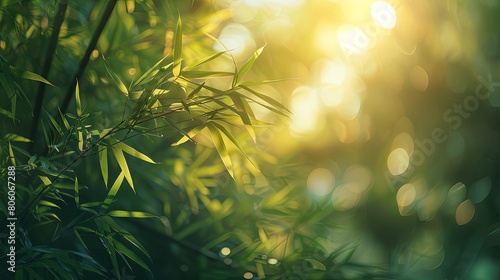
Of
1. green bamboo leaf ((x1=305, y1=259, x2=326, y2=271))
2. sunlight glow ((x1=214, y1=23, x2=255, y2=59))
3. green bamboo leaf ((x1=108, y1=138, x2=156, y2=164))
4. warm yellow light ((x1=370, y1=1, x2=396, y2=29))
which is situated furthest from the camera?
warm yellow light ((x1=370, y1=1, x2=396, y2=29))

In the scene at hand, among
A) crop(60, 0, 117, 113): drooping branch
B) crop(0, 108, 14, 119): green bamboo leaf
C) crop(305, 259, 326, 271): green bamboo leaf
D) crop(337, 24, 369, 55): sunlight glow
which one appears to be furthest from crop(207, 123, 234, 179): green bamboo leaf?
crop(337, 24, 369, 55): sunlight glow

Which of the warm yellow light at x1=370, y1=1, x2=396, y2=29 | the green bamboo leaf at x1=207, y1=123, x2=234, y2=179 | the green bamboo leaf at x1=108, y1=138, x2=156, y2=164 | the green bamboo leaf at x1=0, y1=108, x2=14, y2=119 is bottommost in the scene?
the green bamboo leaf at x1=0, y1=108, x2=14, y2=119

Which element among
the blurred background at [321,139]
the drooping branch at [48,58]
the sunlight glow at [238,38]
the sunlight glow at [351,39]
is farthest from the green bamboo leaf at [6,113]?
the sunlight glow at [351,39]

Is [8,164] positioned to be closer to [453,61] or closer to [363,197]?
[363,197]

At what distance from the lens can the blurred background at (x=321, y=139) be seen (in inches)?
66.7

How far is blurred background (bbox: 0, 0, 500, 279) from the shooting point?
5.56ft

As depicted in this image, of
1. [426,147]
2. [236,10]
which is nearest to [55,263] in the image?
[236,10]

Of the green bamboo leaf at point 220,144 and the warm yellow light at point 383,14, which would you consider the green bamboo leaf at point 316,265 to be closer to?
the green bamboo leaf at point 220,144

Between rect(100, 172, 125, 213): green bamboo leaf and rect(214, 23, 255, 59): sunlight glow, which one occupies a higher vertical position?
A: rect(214, 23, 255, 59): sunlight glow

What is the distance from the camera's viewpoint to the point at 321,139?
2.14 meters

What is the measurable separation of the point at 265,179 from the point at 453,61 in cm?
75

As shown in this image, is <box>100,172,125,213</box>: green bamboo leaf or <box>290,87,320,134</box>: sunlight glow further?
<box>290,87,320,134</box>: sunlight glow

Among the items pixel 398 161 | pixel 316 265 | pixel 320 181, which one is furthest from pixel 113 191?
pixel 398 161

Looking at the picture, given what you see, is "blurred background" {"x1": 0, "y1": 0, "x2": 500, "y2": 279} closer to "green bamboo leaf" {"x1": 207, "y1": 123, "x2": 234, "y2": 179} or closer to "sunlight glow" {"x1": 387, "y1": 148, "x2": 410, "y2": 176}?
"sunlight glow" {"x1": 387, "y1": 148, "x2": 410, "y2": 176}
